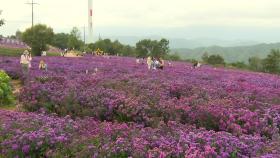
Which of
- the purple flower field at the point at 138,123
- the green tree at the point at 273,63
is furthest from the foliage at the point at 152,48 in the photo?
the purple flower field at the point at 138,123

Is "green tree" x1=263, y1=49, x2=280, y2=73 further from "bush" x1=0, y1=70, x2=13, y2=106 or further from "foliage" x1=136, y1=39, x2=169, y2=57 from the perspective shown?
Result: "bush" x1=0, y1=70, x2=13, y2=106

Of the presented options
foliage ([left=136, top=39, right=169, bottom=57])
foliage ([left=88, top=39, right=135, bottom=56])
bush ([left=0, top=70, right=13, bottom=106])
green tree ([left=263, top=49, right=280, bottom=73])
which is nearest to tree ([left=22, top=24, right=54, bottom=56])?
foliage ([left=88, top=39, right=135, bottom=56])

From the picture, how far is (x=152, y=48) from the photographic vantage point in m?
96.3

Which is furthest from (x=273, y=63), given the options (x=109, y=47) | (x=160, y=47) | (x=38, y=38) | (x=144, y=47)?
(x=38, y=38)

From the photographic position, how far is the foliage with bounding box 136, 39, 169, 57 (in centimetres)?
9448

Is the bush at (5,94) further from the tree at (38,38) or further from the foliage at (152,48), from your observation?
the foliage at (152,48)

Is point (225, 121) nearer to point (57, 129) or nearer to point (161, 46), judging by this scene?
point (57, 129)

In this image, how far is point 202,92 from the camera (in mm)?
15859

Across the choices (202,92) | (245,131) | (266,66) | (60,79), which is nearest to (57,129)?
(245,131)

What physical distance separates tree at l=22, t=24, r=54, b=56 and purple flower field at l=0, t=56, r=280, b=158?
4051 cm

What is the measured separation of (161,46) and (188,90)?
81875 millimetres

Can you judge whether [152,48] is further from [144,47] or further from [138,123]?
[138,123]

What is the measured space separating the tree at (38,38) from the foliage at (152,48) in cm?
3533

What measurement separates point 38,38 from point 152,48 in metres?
40.4
